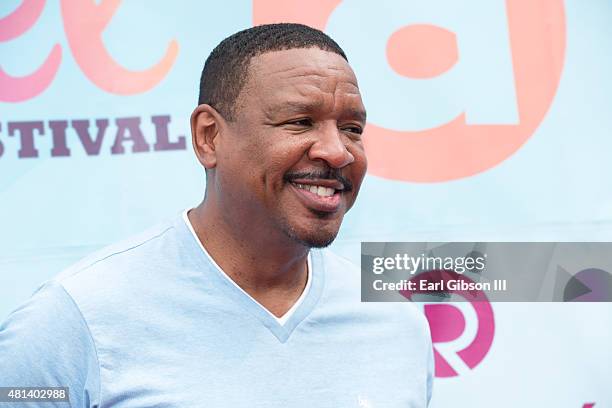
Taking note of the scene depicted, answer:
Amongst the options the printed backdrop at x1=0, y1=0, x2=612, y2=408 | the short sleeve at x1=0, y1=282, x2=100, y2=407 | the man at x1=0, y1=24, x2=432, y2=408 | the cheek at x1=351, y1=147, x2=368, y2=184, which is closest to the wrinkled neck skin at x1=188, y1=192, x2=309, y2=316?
the man at x1=0, y1=24, x2=432, y2=408

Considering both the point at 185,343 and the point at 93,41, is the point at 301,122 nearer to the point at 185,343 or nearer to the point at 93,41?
the point at 185,343

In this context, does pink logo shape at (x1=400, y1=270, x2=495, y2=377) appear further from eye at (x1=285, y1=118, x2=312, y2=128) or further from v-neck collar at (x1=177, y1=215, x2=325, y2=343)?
eye at (x1=285, y1=118, x2=312, y2=128)

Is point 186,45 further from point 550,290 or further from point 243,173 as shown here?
point 550,290

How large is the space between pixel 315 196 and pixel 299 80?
184 mm

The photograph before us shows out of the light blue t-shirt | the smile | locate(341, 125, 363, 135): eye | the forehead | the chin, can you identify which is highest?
A: the forehead

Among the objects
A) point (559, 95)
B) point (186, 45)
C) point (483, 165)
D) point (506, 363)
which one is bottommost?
point (506, 363)

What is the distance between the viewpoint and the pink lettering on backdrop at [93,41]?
1.88 meters

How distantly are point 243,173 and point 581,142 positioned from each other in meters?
1.05

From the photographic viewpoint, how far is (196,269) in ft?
4.17

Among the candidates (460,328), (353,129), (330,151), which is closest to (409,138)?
(460,328)

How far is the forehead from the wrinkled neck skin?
0.19 metres

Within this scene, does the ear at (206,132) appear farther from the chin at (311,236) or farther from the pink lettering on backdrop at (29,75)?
the pink lettering on backdrop at (29,75)

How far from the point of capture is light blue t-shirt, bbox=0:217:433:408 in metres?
1.13

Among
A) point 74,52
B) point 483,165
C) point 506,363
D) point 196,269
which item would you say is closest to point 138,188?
point 74,52
